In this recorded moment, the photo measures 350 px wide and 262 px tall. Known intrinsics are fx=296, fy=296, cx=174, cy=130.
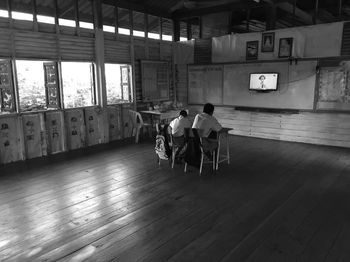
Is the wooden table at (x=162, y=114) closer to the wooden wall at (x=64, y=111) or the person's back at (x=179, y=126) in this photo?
the wooden wall at (x=64, y=111)

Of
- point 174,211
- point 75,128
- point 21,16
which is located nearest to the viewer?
point 174,211

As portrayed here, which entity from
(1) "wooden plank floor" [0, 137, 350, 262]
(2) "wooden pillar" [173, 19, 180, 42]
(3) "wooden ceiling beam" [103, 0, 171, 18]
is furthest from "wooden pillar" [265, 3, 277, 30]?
(1) "wooden plank floor" [0, 137, 350, 262]

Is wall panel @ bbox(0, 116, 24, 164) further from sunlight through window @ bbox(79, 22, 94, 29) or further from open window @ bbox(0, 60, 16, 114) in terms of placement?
sunlight through window @ bbox(79, 22, 94, 29)

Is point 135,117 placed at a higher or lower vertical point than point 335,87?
lower

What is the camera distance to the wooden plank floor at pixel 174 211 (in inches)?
110

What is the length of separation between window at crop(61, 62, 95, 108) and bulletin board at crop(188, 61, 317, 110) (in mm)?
3214

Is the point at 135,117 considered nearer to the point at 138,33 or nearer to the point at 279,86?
the point at 138,33

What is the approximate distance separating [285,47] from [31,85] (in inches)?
230

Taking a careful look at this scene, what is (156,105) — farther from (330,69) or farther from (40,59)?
(330,69)

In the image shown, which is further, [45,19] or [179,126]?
[45,19]

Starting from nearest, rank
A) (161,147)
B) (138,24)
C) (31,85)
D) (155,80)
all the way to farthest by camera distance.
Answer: (161,147) → (31,85) → (138,24) → (155,80)

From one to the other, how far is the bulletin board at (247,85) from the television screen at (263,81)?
4.8 inches

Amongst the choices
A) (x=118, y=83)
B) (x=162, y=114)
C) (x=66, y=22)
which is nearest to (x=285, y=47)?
(x=162, y=114)

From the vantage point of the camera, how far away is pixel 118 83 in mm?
8023
